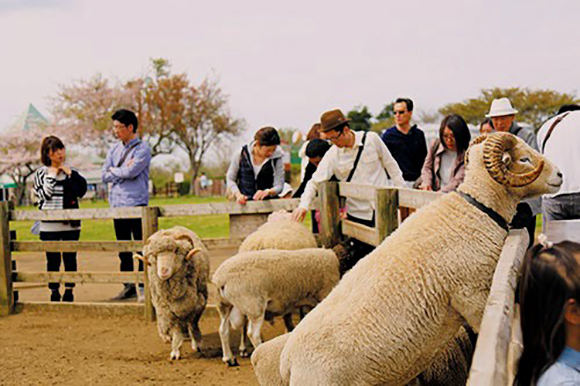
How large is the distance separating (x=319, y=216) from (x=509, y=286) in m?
4.87

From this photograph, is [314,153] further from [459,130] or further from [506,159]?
[506,159]

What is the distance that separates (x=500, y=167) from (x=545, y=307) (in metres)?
1.17

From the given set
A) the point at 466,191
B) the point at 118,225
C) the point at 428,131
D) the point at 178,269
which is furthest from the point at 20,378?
the point at 428,131

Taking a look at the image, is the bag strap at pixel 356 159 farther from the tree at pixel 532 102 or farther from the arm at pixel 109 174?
the tree at pixel 532 102

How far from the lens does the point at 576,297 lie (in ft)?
7.25

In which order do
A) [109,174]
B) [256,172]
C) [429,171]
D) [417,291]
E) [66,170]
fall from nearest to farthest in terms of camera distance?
[417,291]
[429,171]
[256,172]
[109,174]
[66,170]

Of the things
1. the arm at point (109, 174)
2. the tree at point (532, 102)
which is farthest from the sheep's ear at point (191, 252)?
the tree at point (532, 102)

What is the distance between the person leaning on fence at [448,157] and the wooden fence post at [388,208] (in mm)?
396

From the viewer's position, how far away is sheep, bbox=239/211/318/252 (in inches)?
243

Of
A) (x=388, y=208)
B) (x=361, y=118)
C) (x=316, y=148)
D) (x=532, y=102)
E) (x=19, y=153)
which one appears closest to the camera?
(x=388, y=208)

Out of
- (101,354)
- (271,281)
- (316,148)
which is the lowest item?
(101,354)

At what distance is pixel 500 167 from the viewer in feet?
10.8

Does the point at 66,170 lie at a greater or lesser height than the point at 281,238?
greater

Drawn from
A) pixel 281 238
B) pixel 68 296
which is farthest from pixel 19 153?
pixel 281 238
